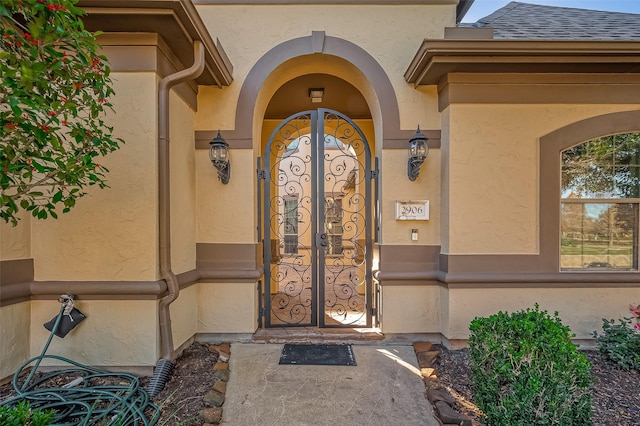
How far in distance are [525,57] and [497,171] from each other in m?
1.22

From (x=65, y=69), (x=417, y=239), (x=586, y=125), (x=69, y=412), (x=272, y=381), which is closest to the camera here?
(x=65, y=69)

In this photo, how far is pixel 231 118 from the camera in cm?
407

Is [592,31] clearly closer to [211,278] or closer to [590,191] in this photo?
[590,191]

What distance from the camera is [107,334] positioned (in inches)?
124

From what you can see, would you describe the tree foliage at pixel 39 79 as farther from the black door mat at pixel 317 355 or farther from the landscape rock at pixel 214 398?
the black door mat at pixel 317 355

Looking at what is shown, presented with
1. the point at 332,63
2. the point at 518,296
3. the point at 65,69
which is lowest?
the point at 518,296

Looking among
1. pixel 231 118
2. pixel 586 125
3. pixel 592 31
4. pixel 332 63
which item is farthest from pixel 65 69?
pixel 592 31

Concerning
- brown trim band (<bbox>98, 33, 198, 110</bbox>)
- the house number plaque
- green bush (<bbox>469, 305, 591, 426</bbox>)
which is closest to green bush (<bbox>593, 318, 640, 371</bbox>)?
green bush (<bbox>469, 305, 591, 426</bbox>)

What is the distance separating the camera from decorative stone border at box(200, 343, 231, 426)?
257 cm

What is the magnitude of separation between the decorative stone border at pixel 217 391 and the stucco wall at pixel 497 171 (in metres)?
2.74

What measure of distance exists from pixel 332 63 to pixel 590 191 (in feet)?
11.4

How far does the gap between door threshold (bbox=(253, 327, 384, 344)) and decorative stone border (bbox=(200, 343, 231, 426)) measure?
1.54ft

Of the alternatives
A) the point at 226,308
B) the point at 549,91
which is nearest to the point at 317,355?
the point at 226,308

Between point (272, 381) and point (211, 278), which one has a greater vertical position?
point (211, 278)
